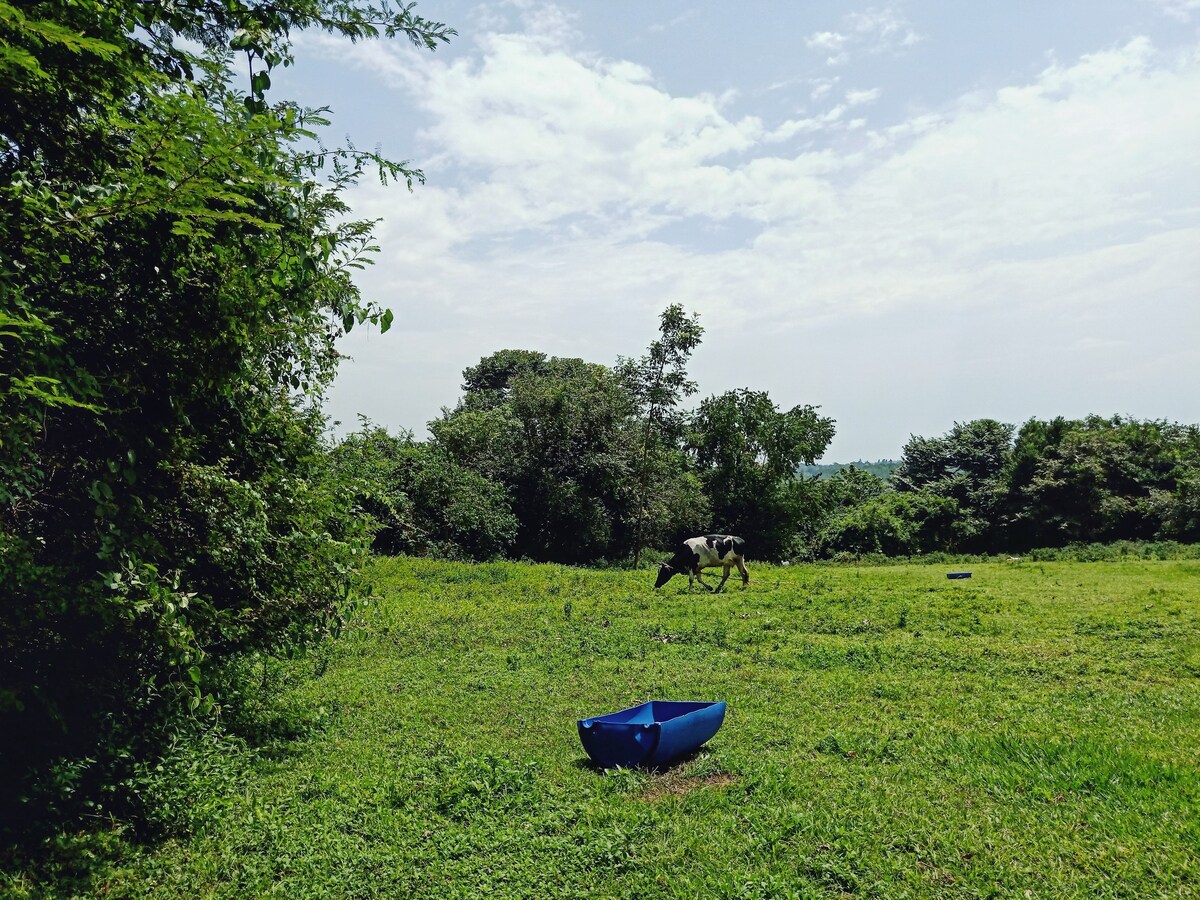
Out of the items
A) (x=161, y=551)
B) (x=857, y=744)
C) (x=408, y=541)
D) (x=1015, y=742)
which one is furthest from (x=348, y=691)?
(x=408, y=541)

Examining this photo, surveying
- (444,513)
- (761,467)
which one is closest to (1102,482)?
(761,467)

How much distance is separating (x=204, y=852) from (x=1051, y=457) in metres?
40.4

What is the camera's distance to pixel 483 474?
32.8 meters

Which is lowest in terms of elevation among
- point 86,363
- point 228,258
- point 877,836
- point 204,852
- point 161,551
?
point 204,852

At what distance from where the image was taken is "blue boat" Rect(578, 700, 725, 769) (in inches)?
272

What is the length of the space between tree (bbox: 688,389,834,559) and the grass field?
845 inches

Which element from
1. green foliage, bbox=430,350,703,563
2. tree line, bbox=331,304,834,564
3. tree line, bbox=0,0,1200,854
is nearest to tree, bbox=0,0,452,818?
tree line, bbox=0,0,1200,854

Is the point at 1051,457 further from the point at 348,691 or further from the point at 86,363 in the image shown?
the point at 86,363

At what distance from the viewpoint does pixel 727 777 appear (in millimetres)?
6734

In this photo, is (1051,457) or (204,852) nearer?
(204,852)

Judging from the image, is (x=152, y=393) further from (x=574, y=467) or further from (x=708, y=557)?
(x=574, y=467)

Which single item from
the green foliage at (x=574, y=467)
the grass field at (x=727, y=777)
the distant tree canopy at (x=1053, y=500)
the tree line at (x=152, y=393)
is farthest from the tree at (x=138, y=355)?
the distant tree canopy at (x=1053, y=500)

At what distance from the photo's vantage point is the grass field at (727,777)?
16.8 feet

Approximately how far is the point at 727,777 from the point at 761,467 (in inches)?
1136
